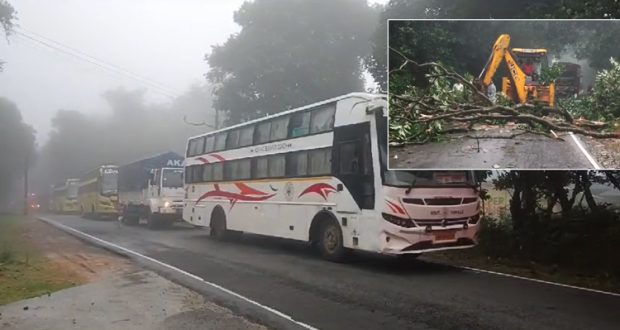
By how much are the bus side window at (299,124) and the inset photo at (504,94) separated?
3.58 meters

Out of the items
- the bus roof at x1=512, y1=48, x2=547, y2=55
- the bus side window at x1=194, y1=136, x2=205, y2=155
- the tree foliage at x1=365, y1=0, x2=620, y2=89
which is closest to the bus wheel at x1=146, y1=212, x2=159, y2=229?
the bus side window at x1=194, y1=136, x2=205, y2=155

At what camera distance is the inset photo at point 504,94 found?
7605 mm

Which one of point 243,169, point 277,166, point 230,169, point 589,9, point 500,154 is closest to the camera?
point 500,154

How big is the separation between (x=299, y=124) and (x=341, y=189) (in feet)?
7.26

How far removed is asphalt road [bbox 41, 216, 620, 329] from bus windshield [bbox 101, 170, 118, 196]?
67.3 ft

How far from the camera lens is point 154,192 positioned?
22234mm

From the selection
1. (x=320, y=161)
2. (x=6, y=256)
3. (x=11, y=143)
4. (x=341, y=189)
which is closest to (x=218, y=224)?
(x=320, y=161)

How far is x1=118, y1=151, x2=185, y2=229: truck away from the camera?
21.8 meters

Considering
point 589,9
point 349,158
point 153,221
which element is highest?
point 589,9

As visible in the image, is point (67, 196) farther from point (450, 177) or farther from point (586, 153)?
point (586, 153)

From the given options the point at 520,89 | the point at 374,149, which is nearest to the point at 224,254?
the point at 374,149

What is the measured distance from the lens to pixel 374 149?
31.5 ft

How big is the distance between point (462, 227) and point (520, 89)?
9.87ft

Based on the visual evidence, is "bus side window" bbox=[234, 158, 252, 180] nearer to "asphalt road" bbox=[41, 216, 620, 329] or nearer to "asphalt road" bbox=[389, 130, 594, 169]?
"asphalt road" bbox=[41, 216, 620, 329]
